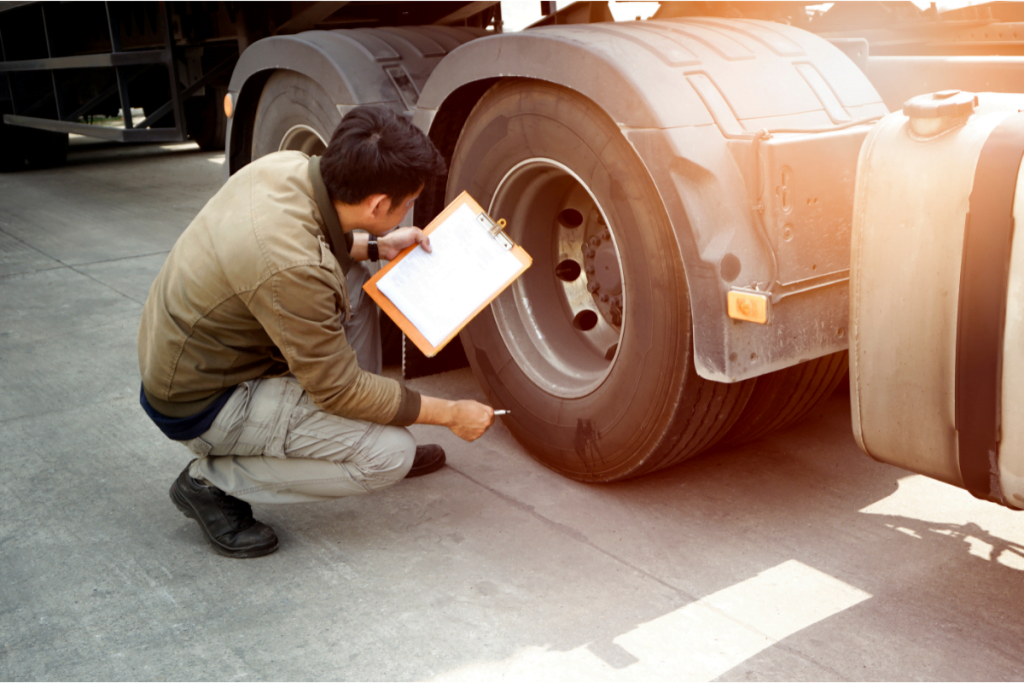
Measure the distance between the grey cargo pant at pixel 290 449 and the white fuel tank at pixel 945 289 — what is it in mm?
1260

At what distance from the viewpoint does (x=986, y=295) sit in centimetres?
174

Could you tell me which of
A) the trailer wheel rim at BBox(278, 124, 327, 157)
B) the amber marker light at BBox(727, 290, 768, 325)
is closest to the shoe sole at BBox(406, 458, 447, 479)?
the amber marker light at BBox(727, 290, 768, 325)

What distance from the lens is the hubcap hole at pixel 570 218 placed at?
3020 millimetres

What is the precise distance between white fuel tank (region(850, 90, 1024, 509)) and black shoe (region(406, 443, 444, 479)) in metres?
1.46

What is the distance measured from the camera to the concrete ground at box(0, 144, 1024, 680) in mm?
2115

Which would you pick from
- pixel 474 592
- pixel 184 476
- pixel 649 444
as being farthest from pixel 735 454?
pixel 184 476

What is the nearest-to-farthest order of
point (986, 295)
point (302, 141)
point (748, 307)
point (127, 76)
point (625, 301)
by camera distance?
point (986, 295)
point (748, 307)
point (625, 301)
point (302, 141)
point (127, 76)

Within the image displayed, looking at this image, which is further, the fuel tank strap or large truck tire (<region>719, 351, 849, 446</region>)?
large truck tire (<region>719, 351, 849, 446</region>)

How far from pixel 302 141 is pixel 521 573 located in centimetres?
231

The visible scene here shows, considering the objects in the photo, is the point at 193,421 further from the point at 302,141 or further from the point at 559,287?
the point at 302,141

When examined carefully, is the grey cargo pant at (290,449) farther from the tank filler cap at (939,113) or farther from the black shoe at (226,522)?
the tank filler cap at (939,113)

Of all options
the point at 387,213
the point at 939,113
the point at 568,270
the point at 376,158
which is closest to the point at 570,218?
the point at 568,270

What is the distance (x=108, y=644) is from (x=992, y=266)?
2.01 metres

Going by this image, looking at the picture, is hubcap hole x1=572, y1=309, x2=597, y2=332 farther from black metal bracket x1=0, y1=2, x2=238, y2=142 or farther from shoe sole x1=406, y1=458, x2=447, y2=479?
black metal bracket x1=0, y1=2, x2=238, y2=142
